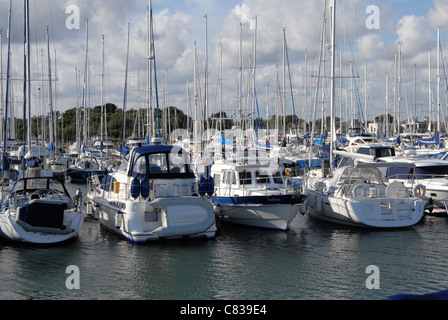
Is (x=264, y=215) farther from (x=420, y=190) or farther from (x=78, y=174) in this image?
(x=78, y=174)

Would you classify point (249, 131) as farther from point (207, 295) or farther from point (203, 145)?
point (207, 295)

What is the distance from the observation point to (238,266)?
15.2 m

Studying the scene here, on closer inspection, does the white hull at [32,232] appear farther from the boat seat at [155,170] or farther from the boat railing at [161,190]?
the boat seat at [155,170]

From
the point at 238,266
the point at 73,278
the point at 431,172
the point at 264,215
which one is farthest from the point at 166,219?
the point at 431,172

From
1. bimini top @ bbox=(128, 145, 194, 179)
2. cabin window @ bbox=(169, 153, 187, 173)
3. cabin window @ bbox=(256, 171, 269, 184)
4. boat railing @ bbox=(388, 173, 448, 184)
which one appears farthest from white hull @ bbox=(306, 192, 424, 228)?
cabin window @ bbox=(169, 153, 187, 173)

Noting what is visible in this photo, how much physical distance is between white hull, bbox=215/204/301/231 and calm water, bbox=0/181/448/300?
1.32 feet

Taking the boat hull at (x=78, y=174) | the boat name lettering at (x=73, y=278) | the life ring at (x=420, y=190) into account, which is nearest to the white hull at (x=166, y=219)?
the boat name lettering at (x=73, y=278)

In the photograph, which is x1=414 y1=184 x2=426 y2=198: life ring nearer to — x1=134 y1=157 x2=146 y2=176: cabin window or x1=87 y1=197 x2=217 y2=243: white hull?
x1=87 y1=197 x2=217 y2=243: white hull

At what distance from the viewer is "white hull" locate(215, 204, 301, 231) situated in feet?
65.6

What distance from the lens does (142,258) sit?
52.6 feet

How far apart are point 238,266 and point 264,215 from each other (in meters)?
5.33
